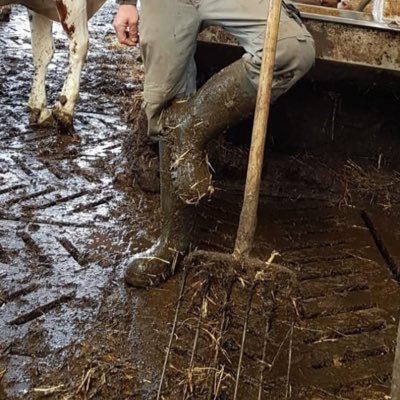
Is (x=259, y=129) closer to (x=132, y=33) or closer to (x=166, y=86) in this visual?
(x=166, y=86)

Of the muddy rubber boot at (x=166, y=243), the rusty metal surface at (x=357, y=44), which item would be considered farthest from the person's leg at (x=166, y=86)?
the rusty metal surface at (x=357, y=44)

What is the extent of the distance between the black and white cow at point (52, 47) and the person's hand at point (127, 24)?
1.81 m

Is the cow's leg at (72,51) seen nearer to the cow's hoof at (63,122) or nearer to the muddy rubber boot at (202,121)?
the cow's hoof at (63,122)

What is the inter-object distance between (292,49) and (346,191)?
165cm

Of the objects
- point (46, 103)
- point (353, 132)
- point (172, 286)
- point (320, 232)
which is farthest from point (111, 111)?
point (172, 286)

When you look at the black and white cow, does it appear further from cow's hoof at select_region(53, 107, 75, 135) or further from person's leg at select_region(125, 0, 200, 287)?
person's leg at select_region(125, 0, 200, 287)

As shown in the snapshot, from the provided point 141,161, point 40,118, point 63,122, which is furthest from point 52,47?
point 141,161

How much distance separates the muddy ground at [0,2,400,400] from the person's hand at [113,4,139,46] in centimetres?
91

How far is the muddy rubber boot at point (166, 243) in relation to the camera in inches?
107

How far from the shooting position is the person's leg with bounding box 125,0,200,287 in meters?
2.46

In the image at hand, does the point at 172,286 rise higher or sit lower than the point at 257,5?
lower

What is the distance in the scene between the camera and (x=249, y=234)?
2221 millimetres

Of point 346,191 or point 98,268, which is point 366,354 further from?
point 346,191

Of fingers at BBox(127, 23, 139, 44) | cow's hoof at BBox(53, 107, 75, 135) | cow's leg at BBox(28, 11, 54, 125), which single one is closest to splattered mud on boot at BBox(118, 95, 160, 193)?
cow's hoof at BBox(53, 107, 75, 135)
